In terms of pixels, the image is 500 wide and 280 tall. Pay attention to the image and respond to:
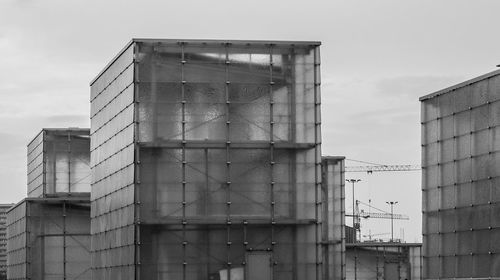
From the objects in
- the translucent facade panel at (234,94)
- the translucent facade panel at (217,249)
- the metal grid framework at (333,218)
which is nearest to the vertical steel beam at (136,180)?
the translucent facade panel at (217,249)

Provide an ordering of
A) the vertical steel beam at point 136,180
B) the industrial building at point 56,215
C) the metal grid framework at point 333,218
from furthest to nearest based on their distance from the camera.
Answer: the metal grid framework at point 333,218 → the industrial building at point 56,215 → the vertical steel beam at point 136,180

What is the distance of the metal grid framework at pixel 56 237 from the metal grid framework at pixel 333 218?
21070mm

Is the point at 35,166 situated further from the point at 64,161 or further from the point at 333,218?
the point at 333,218

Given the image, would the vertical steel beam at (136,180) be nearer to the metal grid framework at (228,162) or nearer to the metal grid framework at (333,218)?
the metal grid framework at (228,162)

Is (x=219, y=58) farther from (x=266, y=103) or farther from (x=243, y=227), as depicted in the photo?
(x=243, y=227)

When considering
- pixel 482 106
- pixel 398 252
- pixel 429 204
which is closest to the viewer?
pixel 482 106

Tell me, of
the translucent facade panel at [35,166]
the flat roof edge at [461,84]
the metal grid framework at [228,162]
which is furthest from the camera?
the translucent facade panel at [35,166]

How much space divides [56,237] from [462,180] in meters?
53.0

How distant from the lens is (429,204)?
7100cm

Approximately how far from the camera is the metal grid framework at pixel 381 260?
136875mm

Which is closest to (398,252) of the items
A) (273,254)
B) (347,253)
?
(347,253)

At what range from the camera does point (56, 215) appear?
112875 millimetres

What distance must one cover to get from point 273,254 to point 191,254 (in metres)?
4.32

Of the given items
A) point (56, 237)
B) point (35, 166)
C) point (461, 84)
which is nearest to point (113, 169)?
point (461, 84)
